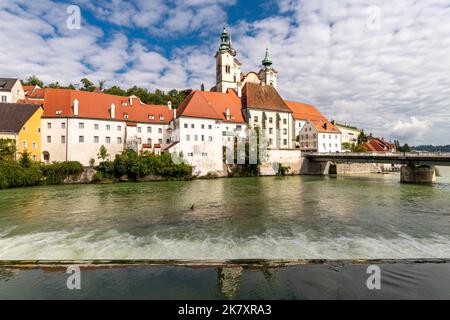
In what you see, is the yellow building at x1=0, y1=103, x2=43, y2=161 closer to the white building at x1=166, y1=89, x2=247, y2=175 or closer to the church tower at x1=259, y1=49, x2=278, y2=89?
the white building at x1=166, y1=89, x2=247, y2=175

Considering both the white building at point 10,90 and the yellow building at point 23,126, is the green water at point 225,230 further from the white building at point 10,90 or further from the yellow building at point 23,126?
the white building at point 10,90

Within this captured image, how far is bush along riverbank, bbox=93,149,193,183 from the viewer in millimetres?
38625

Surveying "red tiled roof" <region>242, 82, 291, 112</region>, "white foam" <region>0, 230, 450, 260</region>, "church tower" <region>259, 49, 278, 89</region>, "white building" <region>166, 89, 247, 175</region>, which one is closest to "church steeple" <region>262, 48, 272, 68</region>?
"church tower" <region>259, 49, 278, 89</region>

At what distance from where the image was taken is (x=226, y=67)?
6744 centimetres

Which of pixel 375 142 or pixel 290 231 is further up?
pixel 375 142

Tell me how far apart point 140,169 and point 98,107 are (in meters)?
14.0

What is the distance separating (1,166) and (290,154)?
1816 inches

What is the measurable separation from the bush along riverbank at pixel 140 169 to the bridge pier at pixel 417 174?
3167 cm

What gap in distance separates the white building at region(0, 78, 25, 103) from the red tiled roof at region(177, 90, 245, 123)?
27282 mm

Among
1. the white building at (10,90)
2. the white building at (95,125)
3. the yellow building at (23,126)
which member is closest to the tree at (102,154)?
the white building at (95,125)

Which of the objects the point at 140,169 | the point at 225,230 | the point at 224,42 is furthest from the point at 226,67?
the point at 225,230

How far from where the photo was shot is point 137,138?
148 ft
